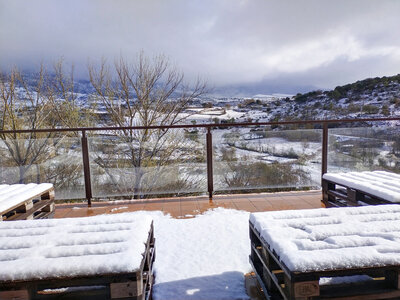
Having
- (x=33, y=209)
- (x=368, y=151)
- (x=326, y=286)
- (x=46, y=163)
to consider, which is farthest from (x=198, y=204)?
(x=368, y=151)

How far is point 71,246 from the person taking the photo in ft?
4.07

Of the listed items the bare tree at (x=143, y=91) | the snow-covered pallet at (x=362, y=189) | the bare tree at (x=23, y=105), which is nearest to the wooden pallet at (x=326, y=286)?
the snow-covered pallet at (x=362, y=189)

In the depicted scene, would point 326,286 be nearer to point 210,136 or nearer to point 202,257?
point 202,257

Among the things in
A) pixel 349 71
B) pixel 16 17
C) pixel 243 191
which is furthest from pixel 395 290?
pixel 349 71

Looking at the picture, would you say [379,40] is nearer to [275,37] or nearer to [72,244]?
[275,37]

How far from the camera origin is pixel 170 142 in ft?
13.8

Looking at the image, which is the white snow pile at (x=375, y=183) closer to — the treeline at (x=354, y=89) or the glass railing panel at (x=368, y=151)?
the glass railing panel at (x=368, y=151)

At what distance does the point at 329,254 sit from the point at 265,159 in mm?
2620

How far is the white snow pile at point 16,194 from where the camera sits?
2113 mm

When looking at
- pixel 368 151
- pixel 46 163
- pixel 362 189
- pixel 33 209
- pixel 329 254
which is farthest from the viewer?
pixel 368 151

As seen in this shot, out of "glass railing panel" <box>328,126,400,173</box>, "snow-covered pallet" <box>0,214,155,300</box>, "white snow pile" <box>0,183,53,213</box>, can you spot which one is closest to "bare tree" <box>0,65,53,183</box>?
"white snow pile" <box>0,183,53,213</box>

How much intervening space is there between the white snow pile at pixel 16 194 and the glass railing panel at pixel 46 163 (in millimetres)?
770

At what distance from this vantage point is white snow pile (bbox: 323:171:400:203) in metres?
1.99

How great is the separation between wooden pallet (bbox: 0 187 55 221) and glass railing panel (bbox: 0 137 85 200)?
27.4 inches
